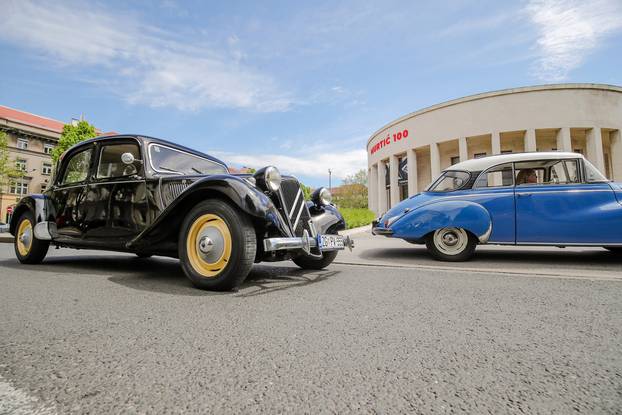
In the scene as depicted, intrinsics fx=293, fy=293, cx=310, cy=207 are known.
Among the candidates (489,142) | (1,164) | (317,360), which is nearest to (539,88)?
(489,142)

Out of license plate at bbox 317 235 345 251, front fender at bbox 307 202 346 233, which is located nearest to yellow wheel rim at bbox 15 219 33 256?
front fender at bbox 307 202 346 233

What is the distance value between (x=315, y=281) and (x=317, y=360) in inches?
69.9

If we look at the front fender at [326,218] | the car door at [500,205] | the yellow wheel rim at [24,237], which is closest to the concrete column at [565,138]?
the car door at [500,205]

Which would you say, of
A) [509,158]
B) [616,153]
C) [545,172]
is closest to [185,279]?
[509,158]

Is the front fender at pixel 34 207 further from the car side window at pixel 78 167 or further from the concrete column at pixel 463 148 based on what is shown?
the concrete column at pixel 463 148

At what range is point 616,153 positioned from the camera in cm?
1845

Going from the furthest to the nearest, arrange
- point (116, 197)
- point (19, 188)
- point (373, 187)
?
Result: 1. point (19, 188)
2. point (373, 187)
3. point (116, 197)

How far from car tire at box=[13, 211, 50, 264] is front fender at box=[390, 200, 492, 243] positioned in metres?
5.21

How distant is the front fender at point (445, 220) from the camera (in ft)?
14.1

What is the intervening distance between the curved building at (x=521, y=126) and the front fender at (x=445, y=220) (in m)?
16.8

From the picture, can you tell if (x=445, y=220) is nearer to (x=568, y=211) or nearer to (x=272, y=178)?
(x=568, y=211)

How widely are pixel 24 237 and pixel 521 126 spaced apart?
2243 centimetres

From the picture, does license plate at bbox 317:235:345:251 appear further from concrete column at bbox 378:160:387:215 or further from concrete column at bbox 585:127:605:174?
concrete column at bbox 378:160:387:215

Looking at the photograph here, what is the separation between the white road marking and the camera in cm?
85
